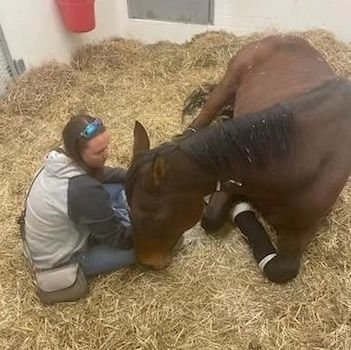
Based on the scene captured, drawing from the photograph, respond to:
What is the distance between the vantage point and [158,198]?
5.78ft

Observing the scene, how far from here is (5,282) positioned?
7.52 feet

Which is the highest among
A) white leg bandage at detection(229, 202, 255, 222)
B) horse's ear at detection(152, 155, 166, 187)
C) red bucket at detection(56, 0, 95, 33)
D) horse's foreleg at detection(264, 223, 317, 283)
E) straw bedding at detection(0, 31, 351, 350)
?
horse's ear at detection(152, 155, 166, 187)

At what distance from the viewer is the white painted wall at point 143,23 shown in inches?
135

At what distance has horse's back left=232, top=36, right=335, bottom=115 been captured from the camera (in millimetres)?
2377

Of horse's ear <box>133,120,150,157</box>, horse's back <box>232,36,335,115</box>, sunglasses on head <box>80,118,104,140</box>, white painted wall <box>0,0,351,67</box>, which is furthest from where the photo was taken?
white painted wall <box>0,0,351,67</box>

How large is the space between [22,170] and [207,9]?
2031 mm

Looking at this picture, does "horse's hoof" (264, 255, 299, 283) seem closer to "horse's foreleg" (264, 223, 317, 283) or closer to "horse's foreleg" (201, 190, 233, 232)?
"horse's foreleg" (264, 223, 317, 283)

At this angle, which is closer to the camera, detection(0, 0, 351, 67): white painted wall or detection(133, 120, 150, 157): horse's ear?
detection(133, 120, 150, 157): horse's ear

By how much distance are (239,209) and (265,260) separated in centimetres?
Answer: 33

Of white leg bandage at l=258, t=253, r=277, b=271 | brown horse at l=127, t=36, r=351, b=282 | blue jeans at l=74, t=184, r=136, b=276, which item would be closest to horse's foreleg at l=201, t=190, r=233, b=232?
brown horse at l=127, t=36, r=351, b=282

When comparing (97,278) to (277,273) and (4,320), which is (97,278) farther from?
(277,273)

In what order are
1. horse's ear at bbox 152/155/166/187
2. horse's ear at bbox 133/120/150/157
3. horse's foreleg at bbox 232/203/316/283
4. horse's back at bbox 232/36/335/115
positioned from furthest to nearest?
1. horse's back at bbox 232/36/335/115
2. horse's foreleg at bbox 232/203/316/283
3. horse's ear at bbox 133/120/150/157
4. horse's ear at bbox 152/155/166/187

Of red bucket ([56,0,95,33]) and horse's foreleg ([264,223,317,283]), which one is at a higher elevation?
red bucket ([56,0,95,33])

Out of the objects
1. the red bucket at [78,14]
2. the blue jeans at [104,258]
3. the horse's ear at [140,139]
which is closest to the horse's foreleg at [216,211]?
the blue jeans at [104,258]
